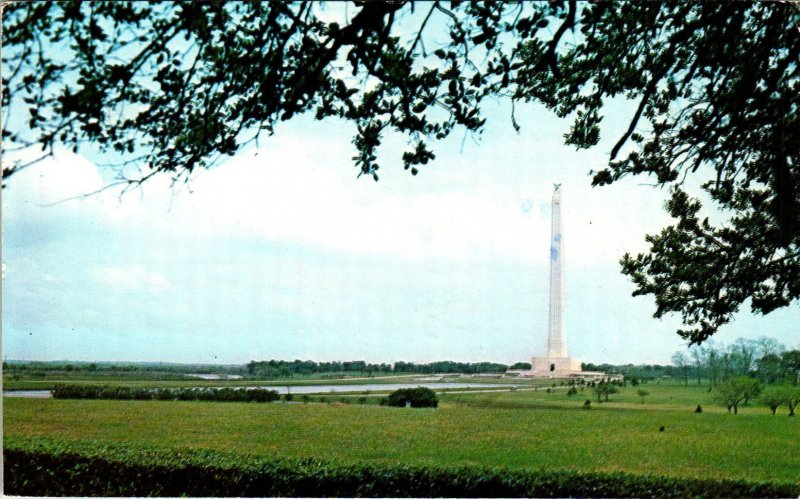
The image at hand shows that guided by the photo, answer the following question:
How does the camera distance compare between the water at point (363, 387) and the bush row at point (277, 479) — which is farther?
the water at point (363, 387)

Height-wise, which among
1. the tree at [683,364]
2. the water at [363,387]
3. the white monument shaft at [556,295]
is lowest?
the water at [363,387]

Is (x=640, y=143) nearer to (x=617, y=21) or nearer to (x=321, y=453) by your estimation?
(x=617, y=21)

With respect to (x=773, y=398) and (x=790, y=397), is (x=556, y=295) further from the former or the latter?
(x=790, y=397)

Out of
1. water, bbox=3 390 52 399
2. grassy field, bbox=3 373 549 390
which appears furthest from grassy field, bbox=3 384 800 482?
grassy field, bbox=3 373 549 390

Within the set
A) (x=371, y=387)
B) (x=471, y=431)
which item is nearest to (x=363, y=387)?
(x=371, y=387)

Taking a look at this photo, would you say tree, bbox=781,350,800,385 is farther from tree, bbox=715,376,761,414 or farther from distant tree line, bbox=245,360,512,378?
distant tree line, bbox=245,360,512,378

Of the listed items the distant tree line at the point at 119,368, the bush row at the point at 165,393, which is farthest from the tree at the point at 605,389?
the distant tree line at the point at 119,368

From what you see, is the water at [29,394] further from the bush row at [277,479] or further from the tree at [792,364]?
the tree at [792,364]
